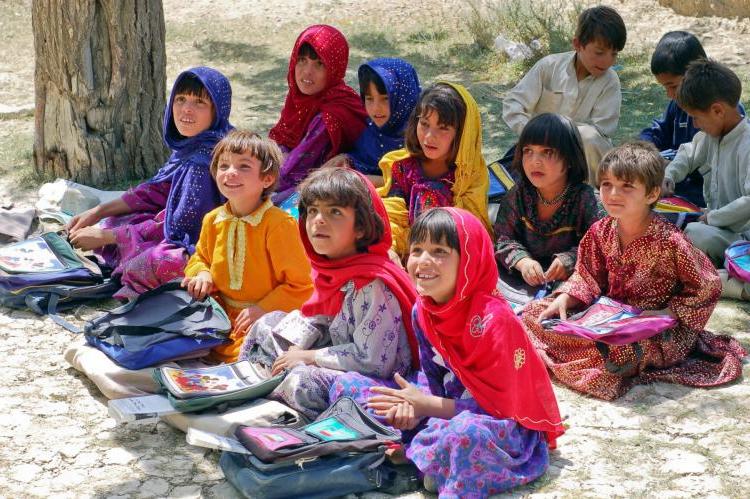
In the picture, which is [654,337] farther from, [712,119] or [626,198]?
[712,119]

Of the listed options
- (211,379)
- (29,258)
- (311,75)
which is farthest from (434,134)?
(29,258)

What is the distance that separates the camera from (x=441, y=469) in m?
3.35

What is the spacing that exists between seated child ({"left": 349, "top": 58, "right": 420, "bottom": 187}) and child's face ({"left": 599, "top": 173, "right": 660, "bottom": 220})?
1.60m

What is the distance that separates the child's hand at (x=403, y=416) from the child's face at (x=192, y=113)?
239 centimetres

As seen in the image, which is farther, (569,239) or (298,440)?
(569,239)

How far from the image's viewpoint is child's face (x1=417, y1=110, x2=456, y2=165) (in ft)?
16.5

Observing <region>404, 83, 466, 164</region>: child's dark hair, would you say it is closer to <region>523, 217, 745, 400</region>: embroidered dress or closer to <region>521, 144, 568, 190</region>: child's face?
<region>521, 144, 568, 190</region>: child's face

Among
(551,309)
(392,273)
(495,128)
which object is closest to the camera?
(392,273)

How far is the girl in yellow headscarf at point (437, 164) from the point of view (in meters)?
5.03

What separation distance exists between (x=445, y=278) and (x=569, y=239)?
1581mm

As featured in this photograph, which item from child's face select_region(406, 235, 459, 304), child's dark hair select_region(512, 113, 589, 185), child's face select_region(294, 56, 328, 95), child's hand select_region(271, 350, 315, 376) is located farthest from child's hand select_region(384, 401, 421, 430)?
child's face select_region(294, 56, 328, 95)

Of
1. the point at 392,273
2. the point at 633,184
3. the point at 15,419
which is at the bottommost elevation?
the point at 15,419

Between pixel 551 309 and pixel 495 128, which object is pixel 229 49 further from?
pixel 551 309

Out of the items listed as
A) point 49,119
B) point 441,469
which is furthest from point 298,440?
point 49,119
